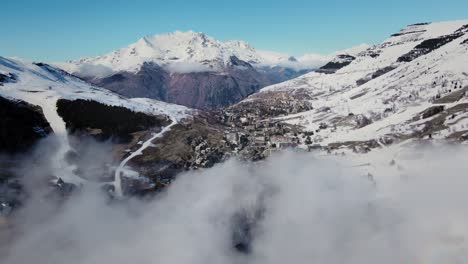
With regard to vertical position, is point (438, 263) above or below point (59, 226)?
below

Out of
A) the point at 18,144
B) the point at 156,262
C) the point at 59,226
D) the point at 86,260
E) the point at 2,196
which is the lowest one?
the point at 156,262

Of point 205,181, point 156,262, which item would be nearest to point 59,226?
point 156,262

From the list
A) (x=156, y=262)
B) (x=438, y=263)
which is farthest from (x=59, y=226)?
(x=438, y=263)

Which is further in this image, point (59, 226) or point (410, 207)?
point (410, 207)

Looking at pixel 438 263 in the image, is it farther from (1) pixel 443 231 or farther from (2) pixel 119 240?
(2) pixel 119 240

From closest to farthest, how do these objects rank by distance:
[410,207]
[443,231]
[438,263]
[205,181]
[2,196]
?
1. [438,263]
2. [2,196]
3. [443,231]
4. [410,207]
5. [205,181]

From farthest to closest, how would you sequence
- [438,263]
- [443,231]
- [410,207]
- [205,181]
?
[205,181] → [410,207] → [443,231] → [438,263]

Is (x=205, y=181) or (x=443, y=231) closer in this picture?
(x=443, y=231)

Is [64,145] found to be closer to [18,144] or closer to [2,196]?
[18,144]

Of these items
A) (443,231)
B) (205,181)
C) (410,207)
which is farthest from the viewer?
(205,181)
